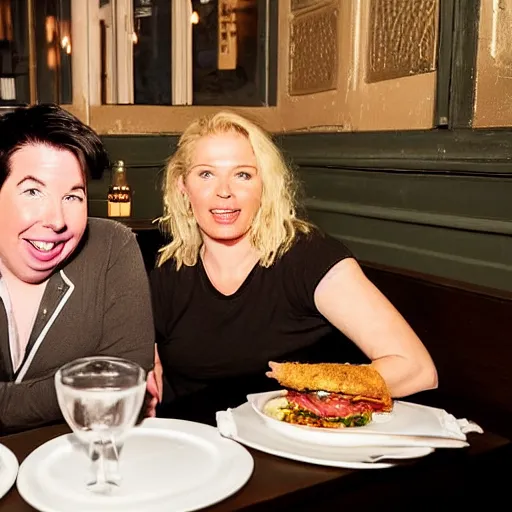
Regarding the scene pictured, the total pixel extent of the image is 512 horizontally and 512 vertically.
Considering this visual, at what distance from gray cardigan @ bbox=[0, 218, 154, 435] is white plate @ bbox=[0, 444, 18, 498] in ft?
0.85

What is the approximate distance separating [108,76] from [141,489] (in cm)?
271

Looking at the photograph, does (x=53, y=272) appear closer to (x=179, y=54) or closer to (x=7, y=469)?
(x=7, y=469)

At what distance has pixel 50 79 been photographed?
351cm

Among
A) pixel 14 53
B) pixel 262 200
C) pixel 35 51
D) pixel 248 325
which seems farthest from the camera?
pixel 14 53

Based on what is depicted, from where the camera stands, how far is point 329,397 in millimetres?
1143

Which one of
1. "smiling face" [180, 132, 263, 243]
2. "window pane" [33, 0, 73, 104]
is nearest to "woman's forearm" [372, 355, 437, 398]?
"smiling face" [180, 132, 263, 243]

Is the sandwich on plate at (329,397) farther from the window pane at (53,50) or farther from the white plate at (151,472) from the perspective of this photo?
the window pane at (53,50)

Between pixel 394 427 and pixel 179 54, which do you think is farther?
pixel 179 54

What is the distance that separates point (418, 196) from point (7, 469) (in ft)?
5.38

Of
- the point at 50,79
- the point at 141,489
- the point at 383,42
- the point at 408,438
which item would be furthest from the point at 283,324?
the point at 50,79

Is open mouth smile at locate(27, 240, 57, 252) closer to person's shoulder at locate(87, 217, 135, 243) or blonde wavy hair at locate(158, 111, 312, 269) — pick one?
person's shoulder at locate(87, 217, 135, 243)

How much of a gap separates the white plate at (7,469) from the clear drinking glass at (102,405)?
104 millimetres

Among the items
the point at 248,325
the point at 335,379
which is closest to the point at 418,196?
the point at 248,325

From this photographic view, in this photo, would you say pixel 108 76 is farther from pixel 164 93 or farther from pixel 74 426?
pixel 74 426
